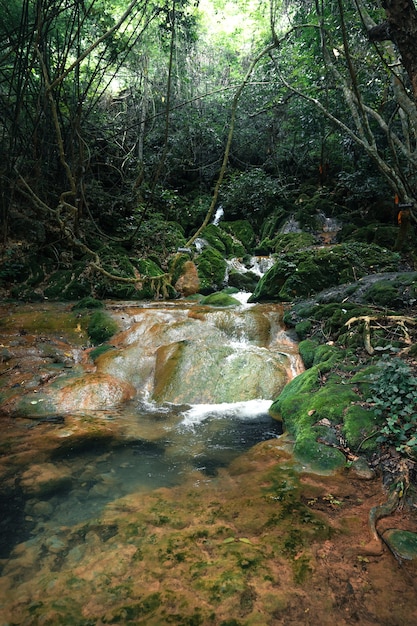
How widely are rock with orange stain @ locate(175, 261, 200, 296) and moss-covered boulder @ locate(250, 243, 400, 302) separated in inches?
104

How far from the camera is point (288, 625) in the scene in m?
1.91

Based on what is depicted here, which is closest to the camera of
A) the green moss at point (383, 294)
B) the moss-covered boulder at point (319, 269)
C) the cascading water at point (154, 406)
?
the cascading water at point (154, 406)

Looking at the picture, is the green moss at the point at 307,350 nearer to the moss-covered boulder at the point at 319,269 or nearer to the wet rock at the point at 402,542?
the moss-covered boulder at the point at 319,269

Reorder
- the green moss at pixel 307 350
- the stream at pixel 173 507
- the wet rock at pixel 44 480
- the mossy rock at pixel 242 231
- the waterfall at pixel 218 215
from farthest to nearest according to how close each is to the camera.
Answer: the waterfall at pixel 218 215 → the mossy rock at pixel 242 231 → the green moss at pixel 307 350 → the wet rock at pixel 44 480 → the stream at pixel 173 507

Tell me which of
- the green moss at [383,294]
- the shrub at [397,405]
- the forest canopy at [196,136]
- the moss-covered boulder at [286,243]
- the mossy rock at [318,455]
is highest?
the forest canopy at [196,136]

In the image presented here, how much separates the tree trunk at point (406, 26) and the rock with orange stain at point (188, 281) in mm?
9147

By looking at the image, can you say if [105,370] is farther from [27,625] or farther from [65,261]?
[65,261]

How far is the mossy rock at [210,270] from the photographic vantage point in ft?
38.4

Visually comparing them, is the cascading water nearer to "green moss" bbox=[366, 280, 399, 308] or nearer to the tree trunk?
"green moss" bbox=[366, 280, 399, 308]

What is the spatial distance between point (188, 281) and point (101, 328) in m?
A: 4.65

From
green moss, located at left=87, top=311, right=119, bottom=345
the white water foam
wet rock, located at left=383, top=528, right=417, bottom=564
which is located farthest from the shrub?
green moss, located at left=87, top=311, right=119, bottom=345

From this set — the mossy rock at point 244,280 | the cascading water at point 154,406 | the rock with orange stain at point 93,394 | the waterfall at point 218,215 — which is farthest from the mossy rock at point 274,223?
the rock with orange stain at point 93,394

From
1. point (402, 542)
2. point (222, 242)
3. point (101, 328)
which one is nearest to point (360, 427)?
point (402, 542)

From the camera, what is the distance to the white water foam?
16.4ft
